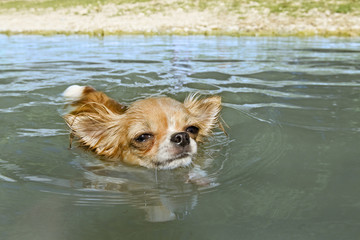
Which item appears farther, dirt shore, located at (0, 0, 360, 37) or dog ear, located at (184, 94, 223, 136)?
dirt shore, located at (0, 0, 360, 37)

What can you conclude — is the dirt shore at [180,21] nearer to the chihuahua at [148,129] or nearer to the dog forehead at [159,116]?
the chihuahua at [148,129]

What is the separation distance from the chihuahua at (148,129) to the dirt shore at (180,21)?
14.6 metres

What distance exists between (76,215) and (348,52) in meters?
10.2

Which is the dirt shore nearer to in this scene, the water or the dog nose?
the water

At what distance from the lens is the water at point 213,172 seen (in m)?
2.37

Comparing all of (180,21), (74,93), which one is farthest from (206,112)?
(180,21)

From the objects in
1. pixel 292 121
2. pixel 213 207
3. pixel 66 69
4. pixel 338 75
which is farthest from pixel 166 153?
pixel 66 69

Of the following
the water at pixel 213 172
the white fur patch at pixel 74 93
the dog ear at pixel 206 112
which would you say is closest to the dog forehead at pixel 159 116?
the water at pixel 213 172

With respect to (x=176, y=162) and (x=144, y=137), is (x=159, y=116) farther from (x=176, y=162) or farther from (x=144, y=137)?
(x=176, y=162)

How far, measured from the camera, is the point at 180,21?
23266 mm

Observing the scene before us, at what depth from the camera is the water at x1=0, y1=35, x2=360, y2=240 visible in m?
2.37

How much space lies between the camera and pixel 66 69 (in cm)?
902

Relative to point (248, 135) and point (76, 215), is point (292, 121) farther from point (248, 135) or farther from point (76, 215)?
point (76, 215)

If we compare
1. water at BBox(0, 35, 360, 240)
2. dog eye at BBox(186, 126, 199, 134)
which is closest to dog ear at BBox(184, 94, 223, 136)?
water at BBox(0, 35, 360, 240)
